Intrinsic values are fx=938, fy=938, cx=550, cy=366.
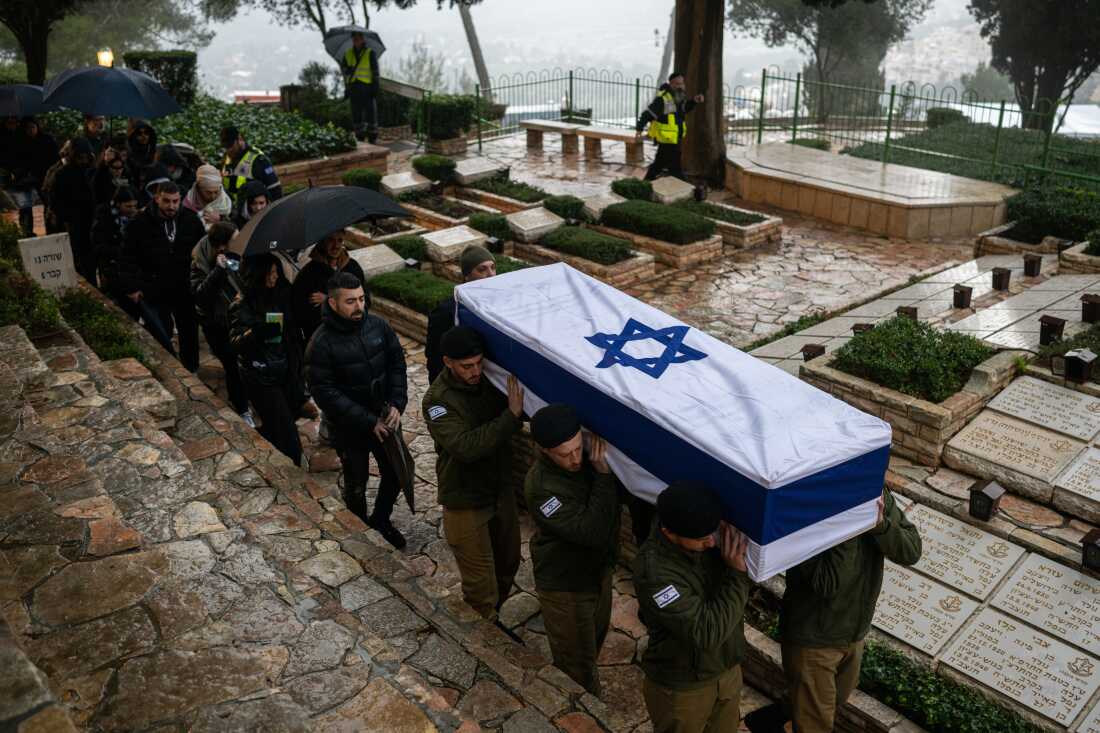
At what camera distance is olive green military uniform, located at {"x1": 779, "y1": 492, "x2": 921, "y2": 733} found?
3.64 meters

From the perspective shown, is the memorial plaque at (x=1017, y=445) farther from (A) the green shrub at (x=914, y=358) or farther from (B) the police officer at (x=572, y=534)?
(B) the police officer at (x=572, y=534)

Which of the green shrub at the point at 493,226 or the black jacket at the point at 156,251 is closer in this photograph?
the black jacket at the point at 156,251

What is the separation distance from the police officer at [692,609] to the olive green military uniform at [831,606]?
339mm

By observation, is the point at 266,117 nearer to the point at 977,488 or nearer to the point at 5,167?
the point at 5,167

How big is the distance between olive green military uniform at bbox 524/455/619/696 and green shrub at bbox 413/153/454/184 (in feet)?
29.6

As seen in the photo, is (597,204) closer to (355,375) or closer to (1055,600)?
(355,375)

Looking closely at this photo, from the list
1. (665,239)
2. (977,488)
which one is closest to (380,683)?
(977,488)

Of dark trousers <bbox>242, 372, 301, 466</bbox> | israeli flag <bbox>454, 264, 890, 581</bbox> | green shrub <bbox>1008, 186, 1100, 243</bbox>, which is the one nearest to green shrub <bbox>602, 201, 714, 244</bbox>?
green shrub <bbox>1008, 186, 1100, 243</bbox>

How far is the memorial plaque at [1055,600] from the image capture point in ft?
14.5

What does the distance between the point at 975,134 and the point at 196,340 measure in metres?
12.6

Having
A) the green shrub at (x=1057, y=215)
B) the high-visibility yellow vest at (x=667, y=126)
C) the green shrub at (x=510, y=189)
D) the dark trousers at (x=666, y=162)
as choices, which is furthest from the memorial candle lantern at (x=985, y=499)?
the dark trousers at (x=666, y=162)

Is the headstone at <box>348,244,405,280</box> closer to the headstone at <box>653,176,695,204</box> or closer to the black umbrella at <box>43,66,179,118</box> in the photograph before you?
the black umbrella at <box>43,66,179,118</box>

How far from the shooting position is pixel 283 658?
356 centimetres

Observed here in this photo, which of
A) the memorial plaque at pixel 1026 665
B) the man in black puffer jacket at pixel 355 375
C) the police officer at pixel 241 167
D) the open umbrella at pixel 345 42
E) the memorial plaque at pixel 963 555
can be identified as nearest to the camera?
the memorial plaque at pixel 1026 665
